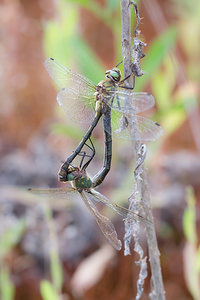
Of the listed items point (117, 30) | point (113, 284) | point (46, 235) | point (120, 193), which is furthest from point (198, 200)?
point (117, 30)

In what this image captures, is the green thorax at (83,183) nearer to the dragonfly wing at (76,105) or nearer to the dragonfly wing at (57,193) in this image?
the dragonfly wing at (57,193)

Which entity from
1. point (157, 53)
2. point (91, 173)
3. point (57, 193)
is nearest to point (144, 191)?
point (57, 193)

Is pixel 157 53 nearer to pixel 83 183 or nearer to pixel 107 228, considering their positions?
pixel 83 183

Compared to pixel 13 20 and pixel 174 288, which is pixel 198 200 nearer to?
pixel 174 288

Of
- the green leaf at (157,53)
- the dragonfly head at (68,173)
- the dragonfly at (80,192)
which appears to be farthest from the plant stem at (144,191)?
the green leaf at (157,53)

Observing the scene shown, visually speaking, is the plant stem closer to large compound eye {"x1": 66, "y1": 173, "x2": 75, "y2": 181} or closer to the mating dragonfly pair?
the mating dragonfly pair

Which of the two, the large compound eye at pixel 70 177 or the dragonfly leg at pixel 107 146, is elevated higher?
the dragonfly leg at pixel 107 146
